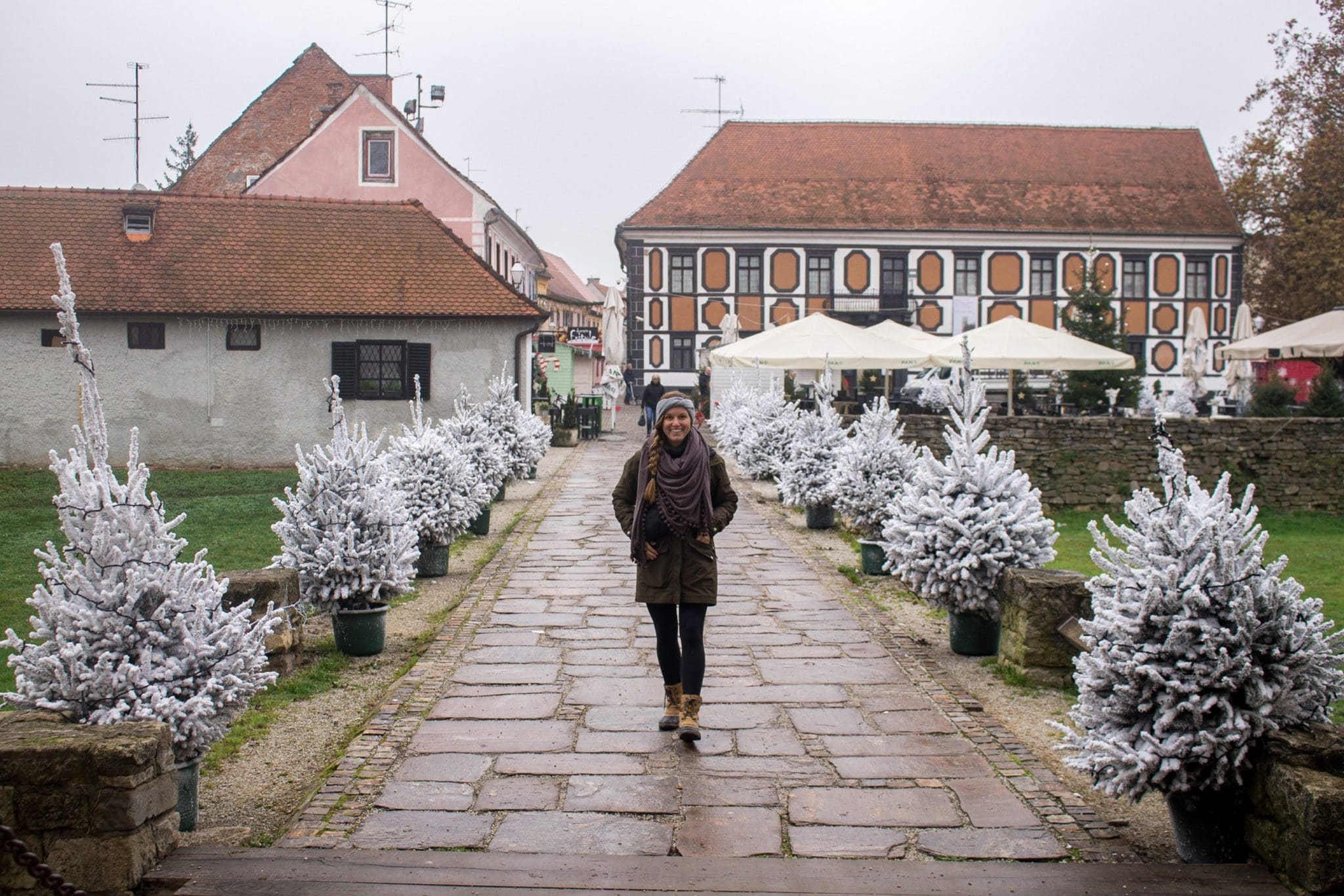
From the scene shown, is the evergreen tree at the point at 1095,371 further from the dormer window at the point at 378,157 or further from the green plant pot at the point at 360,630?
the green plant pot at the point at 360,630

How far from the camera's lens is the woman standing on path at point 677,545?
6.21 metres

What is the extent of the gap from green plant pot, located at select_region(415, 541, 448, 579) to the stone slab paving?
→ 168 centimetres

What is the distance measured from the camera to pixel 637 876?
4.34 metres

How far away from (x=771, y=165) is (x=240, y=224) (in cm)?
3015

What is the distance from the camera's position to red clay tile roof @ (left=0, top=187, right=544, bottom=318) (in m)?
22.4

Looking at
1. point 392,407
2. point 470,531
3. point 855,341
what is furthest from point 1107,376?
point 470,531

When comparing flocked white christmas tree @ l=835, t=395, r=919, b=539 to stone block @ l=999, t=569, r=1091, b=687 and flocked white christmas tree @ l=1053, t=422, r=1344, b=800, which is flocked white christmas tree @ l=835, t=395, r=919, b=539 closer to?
stone block @ l=999, t=569, r=1091, b=687

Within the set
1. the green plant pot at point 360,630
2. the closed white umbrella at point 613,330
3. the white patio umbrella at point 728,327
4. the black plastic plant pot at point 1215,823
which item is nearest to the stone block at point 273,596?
the green plant pot at point 360,630

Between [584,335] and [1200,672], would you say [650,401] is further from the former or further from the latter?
[1200,672]

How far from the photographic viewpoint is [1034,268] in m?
49.9

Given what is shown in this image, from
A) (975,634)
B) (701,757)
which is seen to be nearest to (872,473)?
(975,634)

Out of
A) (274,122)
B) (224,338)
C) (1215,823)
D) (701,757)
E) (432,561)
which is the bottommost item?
(701,757)

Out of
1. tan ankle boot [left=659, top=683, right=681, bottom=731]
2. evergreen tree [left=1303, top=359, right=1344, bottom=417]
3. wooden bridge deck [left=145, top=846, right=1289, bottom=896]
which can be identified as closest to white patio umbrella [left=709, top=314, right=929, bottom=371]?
evergreen tree [left=1303, top=359, right=1344, bottom=417]

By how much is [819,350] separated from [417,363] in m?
7.26
